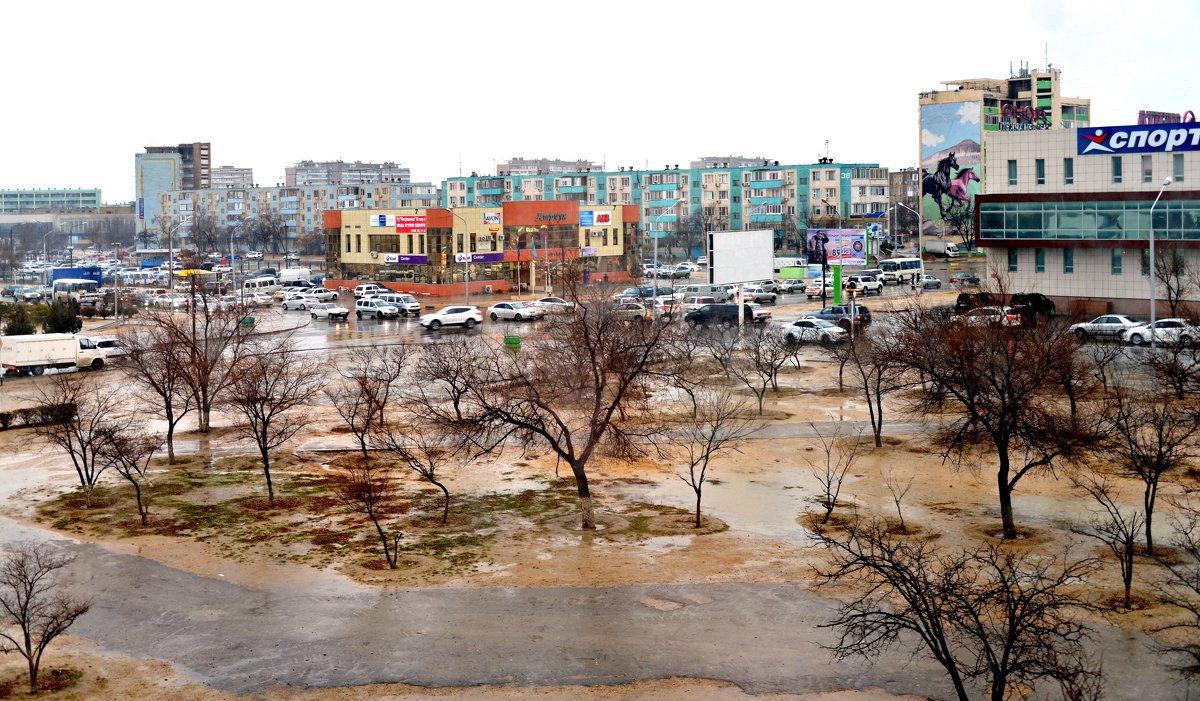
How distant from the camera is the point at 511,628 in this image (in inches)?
720

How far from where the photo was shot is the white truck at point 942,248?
107062mm

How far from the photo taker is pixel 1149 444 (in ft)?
84.1

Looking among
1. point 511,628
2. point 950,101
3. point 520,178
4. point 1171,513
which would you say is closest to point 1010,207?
point 1171,513

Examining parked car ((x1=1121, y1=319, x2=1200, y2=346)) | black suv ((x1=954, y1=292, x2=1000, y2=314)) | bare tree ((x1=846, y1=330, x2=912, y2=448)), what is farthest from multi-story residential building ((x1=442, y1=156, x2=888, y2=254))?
bare tree ((x1=846, y1=330, x2=912, y2=448))

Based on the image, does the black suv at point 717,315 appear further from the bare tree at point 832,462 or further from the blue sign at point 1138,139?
the bare tree at point 832,462

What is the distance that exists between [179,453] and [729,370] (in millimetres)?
19923

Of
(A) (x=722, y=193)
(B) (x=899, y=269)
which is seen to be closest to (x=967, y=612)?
(B) (x=899, y=269)

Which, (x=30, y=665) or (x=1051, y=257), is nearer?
(x=30, y=665)

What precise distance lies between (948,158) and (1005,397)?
10057 cm

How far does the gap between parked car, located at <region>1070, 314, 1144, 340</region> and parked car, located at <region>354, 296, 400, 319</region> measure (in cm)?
3767

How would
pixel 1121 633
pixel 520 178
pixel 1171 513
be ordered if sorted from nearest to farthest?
pixel 1121 633
pixel 1171 513
pixel 520 178

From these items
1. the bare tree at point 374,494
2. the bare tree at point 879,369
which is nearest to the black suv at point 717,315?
the bare tree at point 879,369

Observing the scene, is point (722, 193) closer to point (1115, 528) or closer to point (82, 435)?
Answer: point (82, 435)

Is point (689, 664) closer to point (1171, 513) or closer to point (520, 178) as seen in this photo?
point (1171, 513)
